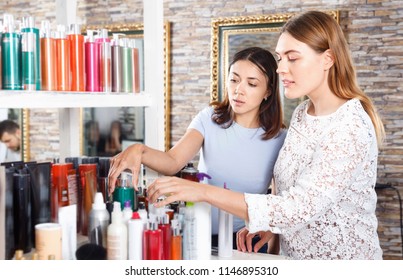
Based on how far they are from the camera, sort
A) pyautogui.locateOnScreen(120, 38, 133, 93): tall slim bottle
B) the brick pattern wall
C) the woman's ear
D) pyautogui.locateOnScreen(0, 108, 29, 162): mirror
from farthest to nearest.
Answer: pyautogui.locateOnScreen(0, 108, 29, 162): mirror
the brick pattern wall
pyautogui.locateOnScreen(120, 38, 133, 93): tall slim bottle
the woman's ear

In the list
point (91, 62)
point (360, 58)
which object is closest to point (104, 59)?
point (91, 62)

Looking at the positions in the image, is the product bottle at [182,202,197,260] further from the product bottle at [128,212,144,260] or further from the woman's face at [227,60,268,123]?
the woman's face at [227,60,268,123]

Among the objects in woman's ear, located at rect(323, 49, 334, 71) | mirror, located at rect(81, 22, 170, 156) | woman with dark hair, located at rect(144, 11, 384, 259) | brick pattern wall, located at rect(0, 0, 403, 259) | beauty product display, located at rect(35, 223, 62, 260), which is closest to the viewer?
beauty product display, located at rect(35, 223, 62, 260)

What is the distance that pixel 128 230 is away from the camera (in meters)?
1.31

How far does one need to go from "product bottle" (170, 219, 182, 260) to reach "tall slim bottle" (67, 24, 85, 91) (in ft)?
1.47

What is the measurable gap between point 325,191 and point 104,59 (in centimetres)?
70

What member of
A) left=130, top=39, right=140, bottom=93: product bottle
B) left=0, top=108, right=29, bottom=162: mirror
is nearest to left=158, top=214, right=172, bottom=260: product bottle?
left=130, top=39, right=140, bottom=93: product bottle

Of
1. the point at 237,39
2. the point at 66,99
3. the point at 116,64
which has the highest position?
the point at 237,39

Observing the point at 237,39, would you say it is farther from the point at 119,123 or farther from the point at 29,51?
the point at 29,51

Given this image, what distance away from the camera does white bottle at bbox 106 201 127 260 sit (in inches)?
50.7

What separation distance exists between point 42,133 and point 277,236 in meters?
2.94

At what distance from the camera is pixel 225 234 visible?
4.99 ft
